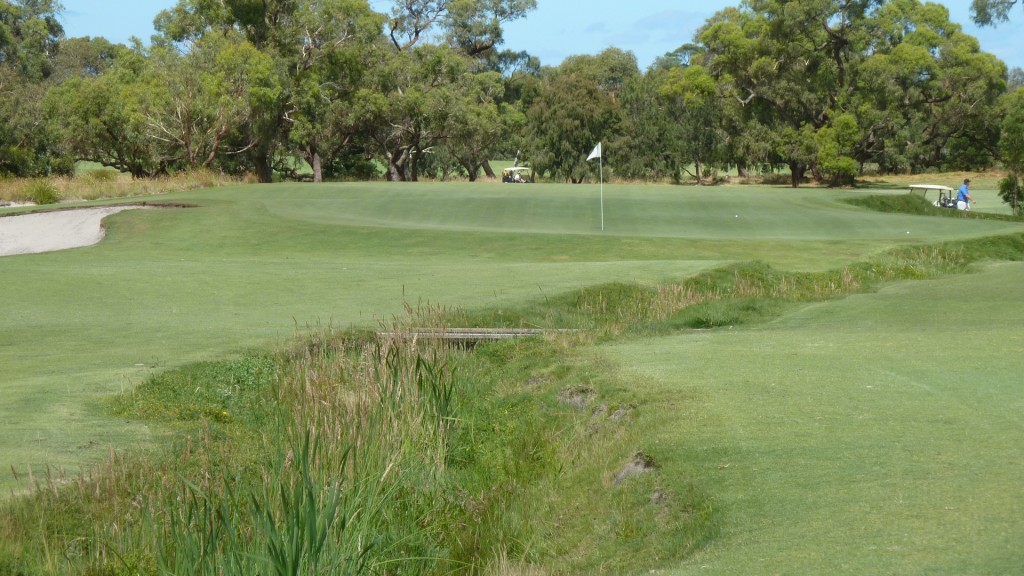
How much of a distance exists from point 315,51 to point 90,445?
56679 millimetres

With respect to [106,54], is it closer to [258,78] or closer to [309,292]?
[258,78]

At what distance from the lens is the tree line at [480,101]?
56500 millimetres

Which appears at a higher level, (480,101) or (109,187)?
(480,101)

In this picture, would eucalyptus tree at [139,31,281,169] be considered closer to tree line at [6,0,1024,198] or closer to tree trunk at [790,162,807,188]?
tree line at [6,0,1024,198]

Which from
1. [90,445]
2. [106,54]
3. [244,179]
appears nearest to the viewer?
[90,445]

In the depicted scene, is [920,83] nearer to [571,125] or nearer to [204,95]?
[571,125]

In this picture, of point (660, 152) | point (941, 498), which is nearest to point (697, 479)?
point (941, 498)

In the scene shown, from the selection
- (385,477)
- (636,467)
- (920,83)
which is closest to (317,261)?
(385,477)

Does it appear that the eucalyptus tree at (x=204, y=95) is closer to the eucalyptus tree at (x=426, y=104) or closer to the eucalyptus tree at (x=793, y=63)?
the eucalyptus tree at (x=426, y=104)

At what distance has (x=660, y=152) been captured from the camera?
78.2 m

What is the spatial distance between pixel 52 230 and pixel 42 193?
35.4 ft

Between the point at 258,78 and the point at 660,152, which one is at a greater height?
the point at 258,78

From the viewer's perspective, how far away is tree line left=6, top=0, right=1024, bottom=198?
5650cm

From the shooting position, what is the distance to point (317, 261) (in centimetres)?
2484
